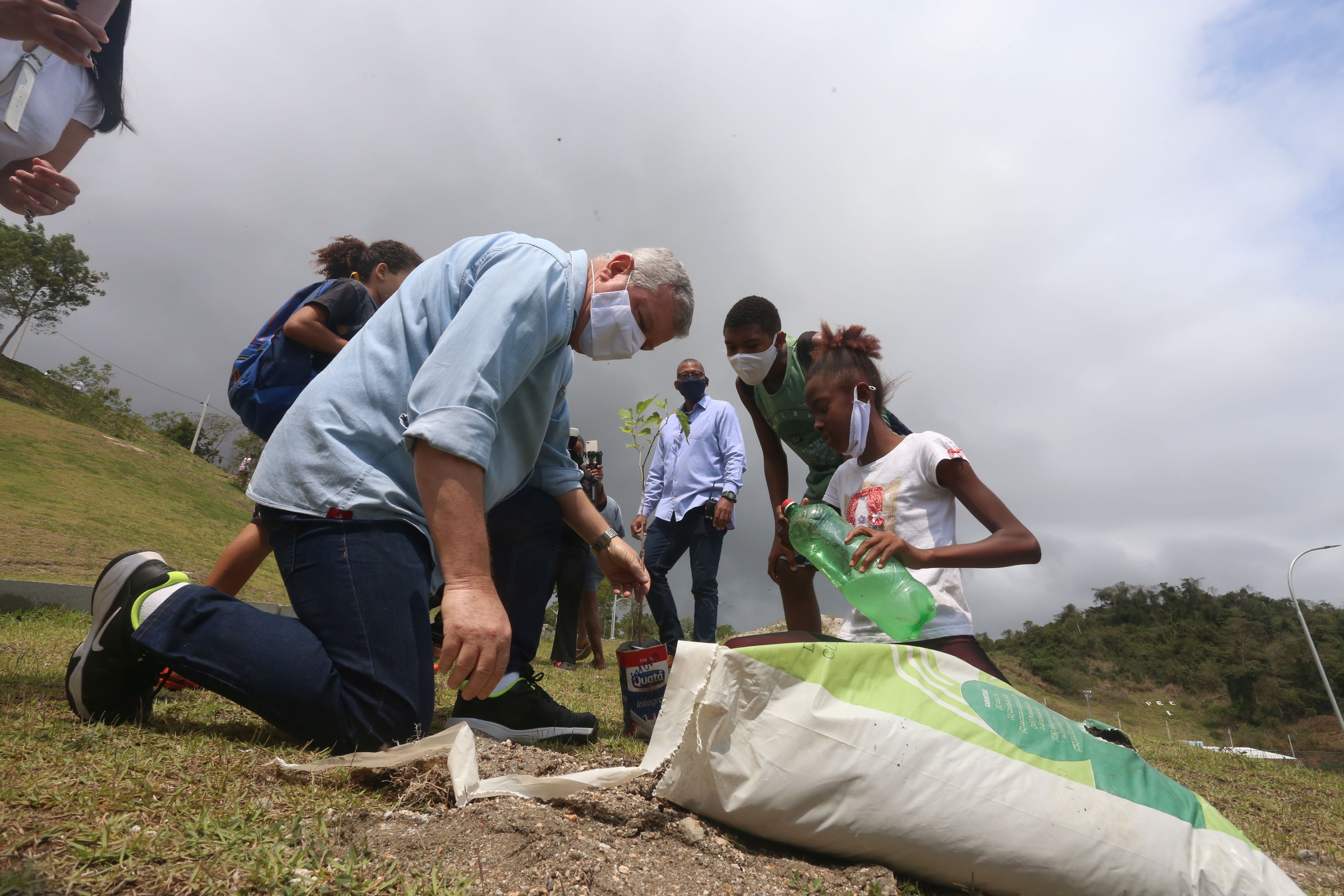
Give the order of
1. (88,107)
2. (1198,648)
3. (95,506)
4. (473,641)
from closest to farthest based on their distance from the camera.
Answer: (473,641) < (88,107) < (95,506) < (1198,648)

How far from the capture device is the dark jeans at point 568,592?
5.90 m

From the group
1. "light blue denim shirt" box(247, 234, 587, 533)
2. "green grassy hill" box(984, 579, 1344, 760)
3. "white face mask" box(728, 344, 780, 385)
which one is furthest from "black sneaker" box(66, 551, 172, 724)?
"green grassy hill" box(984, 579, 1344, 760)

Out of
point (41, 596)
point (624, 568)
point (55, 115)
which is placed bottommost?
point (41, 596)

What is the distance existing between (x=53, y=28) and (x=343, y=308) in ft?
3.81

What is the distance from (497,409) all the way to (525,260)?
1.79 feet

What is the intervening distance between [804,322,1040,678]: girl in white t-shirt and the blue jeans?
1408 mm

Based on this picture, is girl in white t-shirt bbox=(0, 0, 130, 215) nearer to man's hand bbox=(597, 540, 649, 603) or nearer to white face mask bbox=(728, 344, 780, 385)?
man's hand bbox=(597, 540, 649, 603)

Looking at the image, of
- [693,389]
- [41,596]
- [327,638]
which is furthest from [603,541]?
[41,596]

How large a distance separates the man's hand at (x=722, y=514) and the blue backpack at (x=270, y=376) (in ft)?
9.64

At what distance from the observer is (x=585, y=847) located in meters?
1.32

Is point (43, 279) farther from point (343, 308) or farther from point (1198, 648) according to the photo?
point (1198, 648)

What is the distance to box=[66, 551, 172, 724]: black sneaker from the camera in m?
1.87

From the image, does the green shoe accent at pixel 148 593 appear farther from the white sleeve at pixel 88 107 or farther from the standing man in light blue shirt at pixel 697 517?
the standing man in light blue shirt at pixel 697 517

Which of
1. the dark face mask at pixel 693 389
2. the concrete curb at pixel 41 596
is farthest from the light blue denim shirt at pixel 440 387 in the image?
the concrete curb at pixel 41 596
